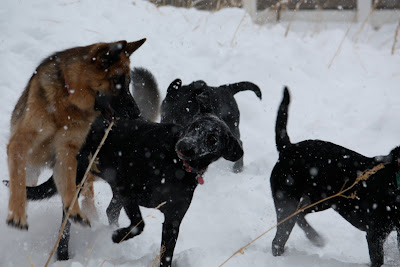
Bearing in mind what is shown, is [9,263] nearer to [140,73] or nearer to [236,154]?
[236,154]

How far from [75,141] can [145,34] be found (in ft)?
14.8

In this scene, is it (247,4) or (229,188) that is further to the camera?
(247,4)

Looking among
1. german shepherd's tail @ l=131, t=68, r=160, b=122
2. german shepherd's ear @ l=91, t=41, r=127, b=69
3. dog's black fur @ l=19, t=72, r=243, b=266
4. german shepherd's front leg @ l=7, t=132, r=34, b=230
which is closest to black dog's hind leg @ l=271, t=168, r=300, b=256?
dog's black fur @ l=19, t=72, r=243, b=266

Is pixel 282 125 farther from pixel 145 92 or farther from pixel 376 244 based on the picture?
pixel 145 92

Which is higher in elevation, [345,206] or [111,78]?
[111,78]

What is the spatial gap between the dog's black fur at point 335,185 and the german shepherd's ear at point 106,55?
1506 mm

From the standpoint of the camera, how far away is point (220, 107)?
16.6 feet

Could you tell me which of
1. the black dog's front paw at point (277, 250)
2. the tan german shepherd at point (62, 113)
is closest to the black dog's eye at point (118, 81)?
the tan german shepherd at point (62, 113)

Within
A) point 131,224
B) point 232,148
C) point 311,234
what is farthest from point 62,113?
point 311,234

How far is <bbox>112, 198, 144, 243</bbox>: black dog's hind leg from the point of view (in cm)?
331

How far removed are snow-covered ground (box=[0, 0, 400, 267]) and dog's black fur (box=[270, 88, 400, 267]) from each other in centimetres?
34

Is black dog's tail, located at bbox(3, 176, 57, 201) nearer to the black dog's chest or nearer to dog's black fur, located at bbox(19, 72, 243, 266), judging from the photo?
dog's black fur, located at bbox(19, 72, 243, 266)

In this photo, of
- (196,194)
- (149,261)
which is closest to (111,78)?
(149,261)

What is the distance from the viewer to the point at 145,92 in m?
→ 5.12
